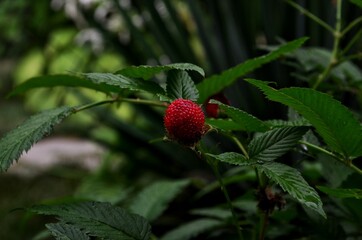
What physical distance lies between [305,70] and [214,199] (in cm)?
61

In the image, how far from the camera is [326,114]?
1.34 feet

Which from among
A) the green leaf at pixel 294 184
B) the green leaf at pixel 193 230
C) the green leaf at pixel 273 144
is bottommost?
the green leaf at pixel 193 230

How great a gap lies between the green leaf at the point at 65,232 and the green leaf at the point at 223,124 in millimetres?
138

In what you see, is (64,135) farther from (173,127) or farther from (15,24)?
(173,127)

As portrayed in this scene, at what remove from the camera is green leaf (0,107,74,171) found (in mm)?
458

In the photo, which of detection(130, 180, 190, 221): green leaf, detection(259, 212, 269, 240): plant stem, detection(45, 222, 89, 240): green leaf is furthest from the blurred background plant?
detection(45, 222, 89, 240): green leaf

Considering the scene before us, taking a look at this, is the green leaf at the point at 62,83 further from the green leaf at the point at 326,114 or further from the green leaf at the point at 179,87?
the green leaf at the point at 326,114

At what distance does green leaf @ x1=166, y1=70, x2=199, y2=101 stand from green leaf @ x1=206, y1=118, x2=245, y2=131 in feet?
0.10

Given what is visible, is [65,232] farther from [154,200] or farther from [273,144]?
[154,200]

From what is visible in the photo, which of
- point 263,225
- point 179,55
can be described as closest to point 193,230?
point 263,225

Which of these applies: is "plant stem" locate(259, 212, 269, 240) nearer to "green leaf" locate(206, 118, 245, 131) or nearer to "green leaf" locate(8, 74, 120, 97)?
"green leaf" locate(206, 118, 245, 131)

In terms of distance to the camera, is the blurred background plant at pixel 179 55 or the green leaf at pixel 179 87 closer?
the green leaf at pixel 179 87

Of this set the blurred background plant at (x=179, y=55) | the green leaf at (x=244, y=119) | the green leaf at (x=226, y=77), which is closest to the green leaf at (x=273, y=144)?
the green leaf at (x=244, y=119)

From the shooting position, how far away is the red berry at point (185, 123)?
1.36 ft
